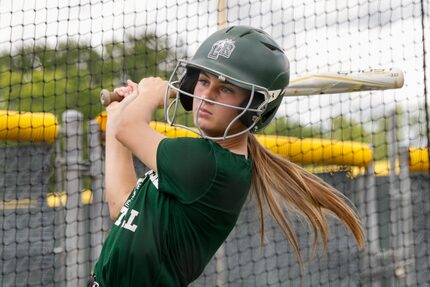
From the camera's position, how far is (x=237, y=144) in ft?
8.03

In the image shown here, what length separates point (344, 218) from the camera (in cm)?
278

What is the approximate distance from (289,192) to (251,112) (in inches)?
16.1

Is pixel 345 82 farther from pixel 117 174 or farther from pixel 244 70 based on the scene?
pixel 117 174

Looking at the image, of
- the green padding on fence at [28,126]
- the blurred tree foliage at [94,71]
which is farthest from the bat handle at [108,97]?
the green padding on fence at [28,126]

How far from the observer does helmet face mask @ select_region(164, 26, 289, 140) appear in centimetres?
232

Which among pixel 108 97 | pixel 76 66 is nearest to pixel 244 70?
pixel 108 97

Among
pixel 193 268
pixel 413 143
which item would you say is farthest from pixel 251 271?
pixel 193 268

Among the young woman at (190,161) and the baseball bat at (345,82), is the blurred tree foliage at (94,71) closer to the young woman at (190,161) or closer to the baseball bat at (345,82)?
the baseball bat at (345,82)

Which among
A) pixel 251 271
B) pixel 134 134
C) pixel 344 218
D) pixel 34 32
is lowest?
pixel 251 271

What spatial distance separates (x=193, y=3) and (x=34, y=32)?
917 mm

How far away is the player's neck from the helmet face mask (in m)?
0.03

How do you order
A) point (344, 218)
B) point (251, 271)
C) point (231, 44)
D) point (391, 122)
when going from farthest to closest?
point (391, 122), point (251, 271), point (344, 218), point (231, 44)

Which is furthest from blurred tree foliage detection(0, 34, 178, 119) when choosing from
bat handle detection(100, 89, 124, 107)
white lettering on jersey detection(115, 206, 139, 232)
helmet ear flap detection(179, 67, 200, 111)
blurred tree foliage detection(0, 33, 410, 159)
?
white lettering on jersey detection(115, 206, 139, 232)

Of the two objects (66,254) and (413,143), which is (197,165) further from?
(413,143)
